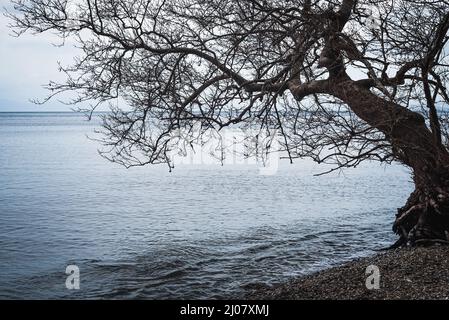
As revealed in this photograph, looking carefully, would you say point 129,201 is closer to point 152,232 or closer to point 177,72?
point 152,232

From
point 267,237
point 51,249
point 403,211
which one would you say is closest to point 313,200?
point 267,237

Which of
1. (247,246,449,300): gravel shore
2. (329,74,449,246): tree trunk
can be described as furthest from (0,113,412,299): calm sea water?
(329,74,449,246): tree trunk

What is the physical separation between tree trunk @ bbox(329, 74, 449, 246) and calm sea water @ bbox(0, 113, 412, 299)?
253 centimetres

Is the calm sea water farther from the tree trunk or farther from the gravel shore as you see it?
the tree trunk

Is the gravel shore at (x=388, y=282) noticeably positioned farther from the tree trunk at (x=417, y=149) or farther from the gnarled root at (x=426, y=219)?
the tree trunk at (x=417, y=149)

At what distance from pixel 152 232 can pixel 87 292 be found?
6064 mm

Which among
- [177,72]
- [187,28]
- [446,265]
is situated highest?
[187,28]

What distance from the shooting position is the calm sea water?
38.6ft

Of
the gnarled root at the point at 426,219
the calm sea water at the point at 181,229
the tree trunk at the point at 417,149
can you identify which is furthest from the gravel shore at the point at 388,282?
the calm sea water at the point at 181,229

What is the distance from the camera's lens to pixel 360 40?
963 centimetres

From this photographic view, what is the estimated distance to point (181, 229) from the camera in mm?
17266

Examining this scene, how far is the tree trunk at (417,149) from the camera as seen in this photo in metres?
10.4

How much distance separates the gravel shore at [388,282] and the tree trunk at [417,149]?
2.84 feet
